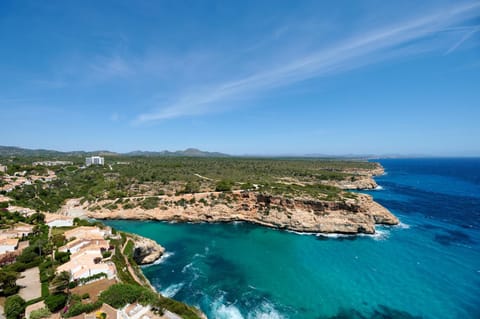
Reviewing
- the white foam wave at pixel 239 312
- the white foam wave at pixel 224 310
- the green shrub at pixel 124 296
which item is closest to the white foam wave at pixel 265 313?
the white foam wave at pixel 239 312

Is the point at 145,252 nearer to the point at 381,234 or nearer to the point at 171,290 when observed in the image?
the point at 171,290

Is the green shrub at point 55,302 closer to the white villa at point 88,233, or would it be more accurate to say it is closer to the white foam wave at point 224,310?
the white foam wave at point 224,310

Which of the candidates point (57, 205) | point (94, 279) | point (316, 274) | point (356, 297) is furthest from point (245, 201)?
point (57, 205)

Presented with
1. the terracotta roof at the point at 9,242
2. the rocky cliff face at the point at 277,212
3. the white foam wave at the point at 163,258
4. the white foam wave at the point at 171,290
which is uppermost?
the terracotta roof at the point at 9,242

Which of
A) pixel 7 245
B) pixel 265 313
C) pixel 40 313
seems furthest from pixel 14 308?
pixel 265 313

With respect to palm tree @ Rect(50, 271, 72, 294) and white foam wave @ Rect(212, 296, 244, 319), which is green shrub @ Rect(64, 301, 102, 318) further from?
white foam wave @ Rect(212, 296, 244, 319)

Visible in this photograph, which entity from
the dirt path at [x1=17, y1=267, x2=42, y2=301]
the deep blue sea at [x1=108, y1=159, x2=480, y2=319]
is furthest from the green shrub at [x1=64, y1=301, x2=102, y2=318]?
the deep blue sea at [x1=108, y1=159, x2=480, y2=319]
